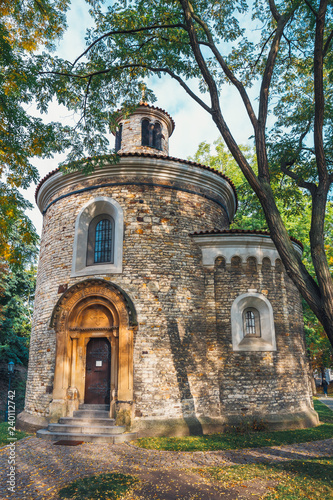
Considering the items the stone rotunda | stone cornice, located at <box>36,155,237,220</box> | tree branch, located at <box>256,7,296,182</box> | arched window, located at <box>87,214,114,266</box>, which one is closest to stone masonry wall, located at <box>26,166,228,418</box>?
the stone rotunda

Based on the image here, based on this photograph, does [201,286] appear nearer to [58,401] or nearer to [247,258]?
[247,258]

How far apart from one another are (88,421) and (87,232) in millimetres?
5452

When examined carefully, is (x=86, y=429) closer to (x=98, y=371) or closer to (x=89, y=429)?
(x=89, y=429)

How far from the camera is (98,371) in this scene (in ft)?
30.9

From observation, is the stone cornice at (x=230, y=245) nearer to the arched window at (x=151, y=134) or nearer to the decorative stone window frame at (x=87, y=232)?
the decorative stone window frame at (x=87, y=232)

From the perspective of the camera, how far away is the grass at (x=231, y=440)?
23.9 ft

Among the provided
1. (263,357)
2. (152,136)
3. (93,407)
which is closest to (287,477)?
(263,357)

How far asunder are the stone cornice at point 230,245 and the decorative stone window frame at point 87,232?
2344mm

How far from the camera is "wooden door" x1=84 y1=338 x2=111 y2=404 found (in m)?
9.22

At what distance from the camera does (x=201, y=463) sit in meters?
6.12

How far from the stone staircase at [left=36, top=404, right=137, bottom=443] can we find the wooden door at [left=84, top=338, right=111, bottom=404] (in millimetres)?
308

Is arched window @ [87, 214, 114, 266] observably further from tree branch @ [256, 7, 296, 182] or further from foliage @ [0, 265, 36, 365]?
foliage @ [0, 265, 36, 365]

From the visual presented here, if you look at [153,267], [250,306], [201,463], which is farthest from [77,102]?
[201,463]

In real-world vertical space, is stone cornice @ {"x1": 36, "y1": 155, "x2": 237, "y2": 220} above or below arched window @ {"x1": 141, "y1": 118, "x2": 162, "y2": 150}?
below
